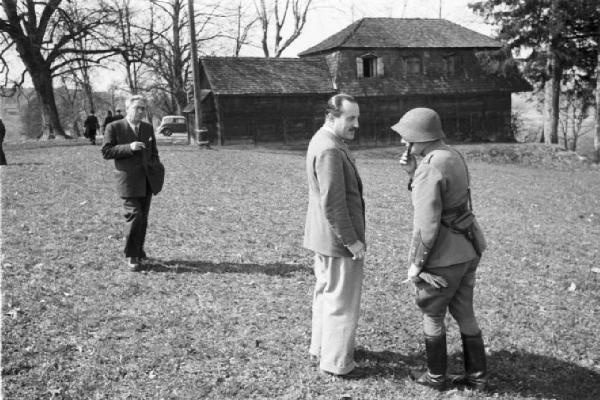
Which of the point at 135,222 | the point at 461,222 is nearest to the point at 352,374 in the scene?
the point at 461,222

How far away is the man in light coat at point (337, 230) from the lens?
13.5 ft

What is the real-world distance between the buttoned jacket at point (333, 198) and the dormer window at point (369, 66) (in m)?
30.9

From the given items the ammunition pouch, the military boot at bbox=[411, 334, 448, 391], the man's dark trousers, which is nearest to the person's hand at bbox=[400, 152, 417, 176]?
the ammunition pouch

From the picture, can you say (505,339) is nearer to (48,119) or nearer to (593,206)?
(593,206)

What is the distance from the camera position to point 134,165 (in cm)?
675

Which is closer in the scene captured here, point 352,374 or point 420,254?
point 420,254

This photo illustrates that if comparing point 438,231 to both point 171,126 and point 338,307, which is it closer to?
point 338,307

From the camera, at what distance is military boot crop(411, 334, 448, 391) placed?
13.6ft

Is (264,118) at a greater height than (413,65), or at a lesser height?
lesser

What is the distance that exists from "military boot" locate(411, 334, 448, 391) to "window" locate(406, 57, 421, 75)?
33137 mm

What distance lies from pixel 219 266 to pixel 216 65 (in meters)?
26.4

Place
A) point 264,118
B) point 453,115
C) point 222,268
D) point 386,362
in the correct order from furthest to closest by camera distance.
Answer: point 453,115, point 264,118, point 222,268, point 386,362

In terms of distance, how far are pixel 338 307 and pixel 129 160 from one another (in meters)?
3.66

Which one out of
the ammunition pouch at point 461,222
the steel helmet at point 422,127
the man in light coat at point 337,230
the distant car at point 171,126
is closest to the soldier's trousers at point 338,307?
the man in light coat at point 337,230
